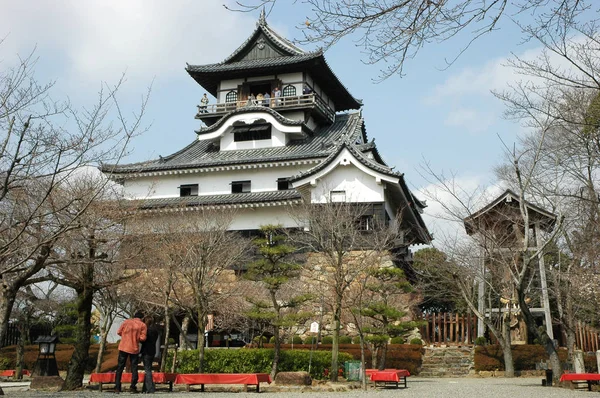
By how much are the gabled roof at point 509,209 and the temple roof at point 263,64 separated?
44.6 feet

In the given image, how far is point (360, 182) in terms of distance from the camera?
27.0 metres

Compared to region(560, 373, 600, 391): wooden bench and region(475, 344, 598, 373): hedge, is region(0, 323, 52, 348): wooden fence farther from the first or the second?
region(560, 373, 600, 391): wooden bench

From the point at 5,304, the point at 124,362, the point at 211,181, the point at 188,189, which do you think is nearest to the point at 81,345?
the point at 124,362

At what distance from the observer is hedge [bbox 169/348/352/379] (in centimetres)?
1823

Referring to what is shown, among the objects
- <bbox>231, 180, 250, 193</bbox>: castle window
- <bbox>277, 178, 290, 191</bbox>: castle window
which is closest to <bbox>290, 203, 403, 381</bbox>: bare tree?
<bbox>277, 178, 290, 191</bbox>: castle window

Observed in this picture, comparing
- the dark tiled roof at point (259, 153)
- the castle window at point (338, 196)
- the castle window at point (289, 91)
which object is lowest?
the castle window at point (338, 196)

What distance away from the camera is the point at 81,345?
45.8 feet

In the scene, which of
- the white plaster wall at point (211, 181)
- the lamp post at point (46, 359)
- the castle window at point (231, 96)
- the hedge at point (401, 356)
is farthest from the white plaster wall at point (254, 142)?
the lamp post at point (46, 359)

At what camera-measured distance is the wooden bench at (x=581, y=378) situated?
14.0 meters

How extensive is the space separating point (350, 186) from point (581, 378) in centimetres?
1419

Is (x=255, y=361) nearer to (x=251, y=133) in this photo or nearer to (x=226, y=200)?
(x=226, y=200)

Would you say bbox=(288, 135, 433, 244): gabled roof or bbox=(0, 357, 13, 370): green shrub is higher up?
bbox=(288, 135, 433, 244): gabled roof

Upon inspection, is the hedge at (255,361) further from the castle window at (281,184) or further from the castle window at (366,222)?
the castle window at (281,184)

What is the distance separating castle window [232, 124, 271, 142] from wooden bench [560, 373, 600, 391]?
20.2 m
